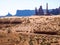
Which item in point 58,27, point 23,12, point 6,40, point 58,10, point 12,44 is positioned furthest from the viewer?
point 23,12

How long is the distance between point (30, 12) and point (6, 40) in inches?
4311

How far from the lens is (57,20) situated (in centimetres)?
5584

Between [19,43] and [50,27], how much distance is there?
2295cm

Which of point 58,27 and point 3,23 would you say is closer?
point 58,27

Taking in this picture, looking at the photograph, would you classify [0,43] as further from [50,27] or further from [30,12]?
[30,12]

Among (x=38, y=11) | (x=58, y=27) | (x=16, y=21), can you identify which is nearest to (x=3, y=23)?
(x=16, y=21)

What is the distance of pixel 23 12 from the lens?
134500 millimetres

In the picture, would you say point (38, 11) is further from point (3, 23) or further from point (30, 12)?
point (30, 12)

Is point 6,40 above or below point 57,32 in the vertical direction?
above

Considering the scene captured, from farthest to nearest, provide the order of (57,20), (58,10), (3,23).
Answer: (58,10), (3,23), (57,20)

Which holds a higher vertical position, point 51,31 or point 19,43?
point 19,43

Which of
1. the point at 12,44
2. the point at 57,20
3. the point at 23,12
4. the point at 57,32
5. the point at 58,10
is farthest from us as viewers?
the point at 23,12

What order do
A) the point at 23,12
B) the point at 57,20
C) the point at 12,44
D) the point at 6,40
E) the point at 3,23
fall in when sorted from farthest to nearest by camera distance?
the point at 23,12 → the point at 3,23 → the point at 57,20 → the point at 6,40 → the point at 12,44

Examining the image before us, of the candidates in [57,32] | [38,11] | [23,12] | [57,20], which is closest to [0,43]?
[57,32]
